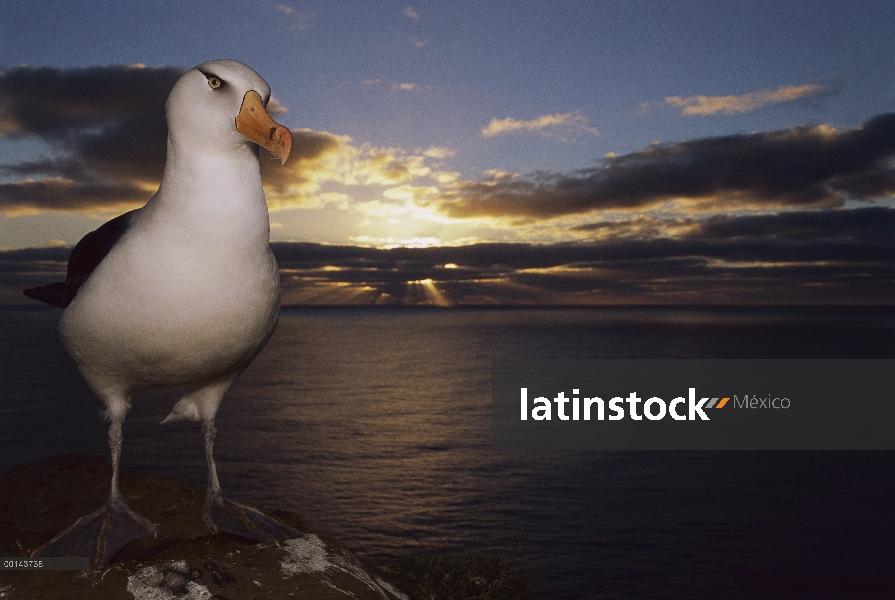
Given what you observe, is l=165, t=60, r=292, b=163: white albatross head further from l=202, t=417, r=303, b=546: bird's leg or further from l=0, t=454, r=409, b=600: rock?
l=0, t=454, r=409, b=600: rock

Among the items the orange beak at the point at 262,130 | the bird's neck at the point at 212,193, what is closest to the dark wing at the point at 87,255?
the bird's neck at the point at 212,193

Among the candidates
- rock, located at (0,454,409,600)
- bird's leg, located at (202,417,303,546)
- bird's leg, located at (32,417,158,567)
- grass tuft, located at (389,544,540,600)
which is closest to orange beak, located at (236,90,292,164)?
bird's leg, located at (202,417,303,546)

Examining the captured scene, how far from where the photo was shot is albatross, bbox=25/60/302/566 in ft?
14.6

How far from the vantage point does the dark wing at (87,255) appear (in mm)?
5250

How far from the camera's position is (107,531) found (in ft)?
17.7

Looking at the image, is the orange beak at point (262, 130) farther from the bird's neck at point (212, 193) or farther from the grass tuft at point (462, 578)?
the grass tuft at point (462, 578)

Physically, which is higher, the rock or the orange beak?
the orange beak

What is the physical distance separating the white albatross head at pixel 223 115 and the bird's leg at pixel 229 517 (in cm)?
257

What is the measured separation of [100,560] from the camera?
207 inches

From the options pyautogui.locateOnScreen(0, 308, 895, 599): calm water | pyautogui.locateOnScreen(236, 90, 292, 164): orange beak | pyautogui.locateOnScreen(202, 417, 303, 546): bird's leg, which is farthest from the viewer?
pyautogui.locateOnScreen(0, 308, 895, 599): calm water

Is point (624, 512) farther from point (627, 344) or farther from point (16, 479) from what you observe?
point (627, 344)

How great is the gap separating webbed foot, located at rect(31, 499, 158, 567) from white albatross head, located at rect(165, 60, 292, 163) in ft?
10.6

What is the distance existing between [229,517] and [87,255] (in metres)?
2.68

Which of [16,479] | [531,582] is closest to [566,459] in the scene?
[531,582]
